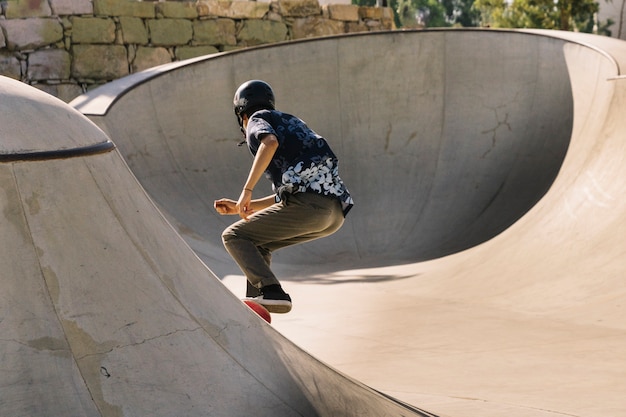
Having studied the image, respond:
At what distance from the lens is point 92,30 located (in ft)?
48.2

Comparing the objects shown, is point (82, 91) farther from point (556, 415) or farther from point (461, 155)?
point (556, 415)

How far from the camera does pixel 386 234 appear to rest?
897 centimetres

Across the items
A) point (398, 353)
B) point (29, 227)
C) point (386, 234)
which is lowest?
point (386, 234)

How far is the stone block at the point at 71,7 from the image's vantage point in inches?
567

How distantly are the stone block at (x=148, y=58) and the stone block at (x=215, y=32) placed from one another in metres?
0.63

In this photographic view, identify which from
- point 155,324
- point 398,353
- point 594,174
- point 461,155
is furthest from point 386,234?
point 155,324

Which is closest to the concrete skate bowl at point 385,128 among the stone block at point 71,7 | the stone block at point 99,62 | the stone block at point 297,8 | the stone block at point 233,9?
the stone block at point 99,62

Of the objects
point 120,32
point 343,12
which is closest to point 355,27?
point 343,12

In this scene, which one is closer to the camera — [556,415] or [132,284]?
[132,284]

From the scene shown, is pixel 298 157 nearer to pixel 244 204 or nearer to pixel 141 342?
pixel 244 204

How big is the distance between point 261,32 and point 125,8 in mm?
2759

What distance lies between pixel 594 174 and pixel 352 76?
4.00 meters

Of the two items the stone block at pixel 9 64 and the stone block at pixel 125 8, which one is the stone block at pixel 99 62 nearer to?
the stone block at pixel 125 8

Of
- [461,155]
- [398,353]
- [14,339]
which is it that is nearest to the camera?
[14,339]
